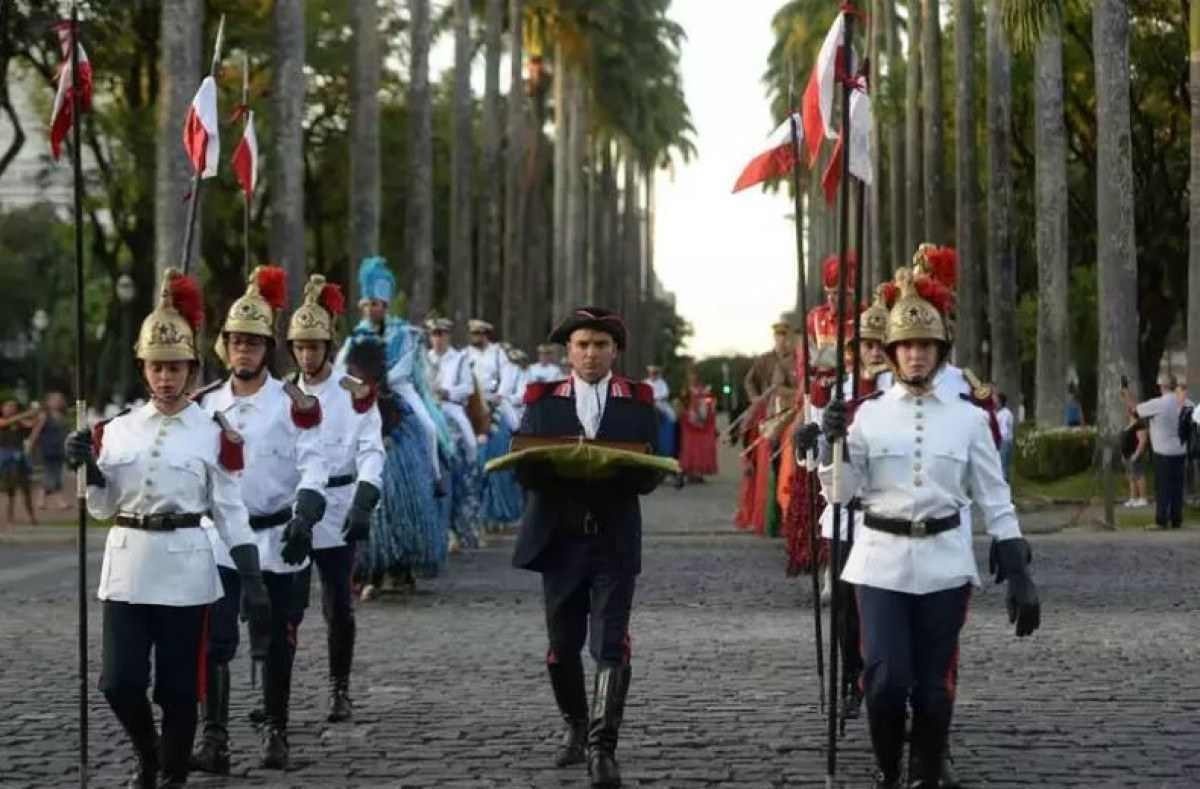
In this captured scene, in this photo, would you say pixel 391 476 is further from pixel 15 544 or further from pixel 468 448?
pixel 15 544

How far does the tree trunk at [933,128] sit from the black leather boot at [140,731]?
39727mm

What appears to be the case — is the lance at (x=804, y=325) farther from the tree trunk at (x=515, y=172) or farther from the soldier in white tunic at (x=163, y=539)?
the tree trunk at (x=515, y=172)

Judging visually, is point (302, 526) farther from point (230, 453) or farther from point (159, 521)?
point (159, 521)

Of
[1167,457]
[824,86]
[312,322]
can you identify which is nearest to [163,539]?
[312,322]

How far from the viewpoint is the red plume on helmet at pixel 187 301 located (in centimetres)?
957

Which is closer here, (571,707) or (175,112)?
(571,707)

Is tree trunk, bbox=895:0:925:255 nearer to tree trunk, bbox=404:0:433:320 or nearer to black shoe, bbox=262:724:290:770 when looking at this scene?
tree trunk, bbox=404:0:433:320

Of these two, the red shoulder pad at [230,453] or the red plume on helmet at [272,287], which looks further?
the red plume on helmet at [272,287]

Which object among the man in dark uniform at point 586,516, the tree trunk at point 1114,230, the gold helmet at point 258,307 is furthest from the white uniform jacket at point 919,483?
the tree trunk at point 1114,230

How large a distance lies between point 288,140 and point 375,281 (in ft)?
51.7

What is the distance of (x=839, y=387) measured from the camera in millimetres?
9484

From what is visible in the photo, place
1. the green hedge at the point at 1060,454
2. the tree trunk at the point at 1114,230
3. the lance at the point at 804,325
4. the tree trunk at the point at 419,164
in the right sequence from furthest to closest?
the tree trunk at the point at 419,164, the green hedge at the point at 1060,454, the tree trunk at the point at 1114,230, the lance at the point at 804,325

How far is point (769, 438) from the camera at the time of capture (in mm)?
19562

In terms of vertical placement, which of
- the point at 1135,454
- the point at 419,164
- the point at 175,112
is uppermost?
the point at 419,164
